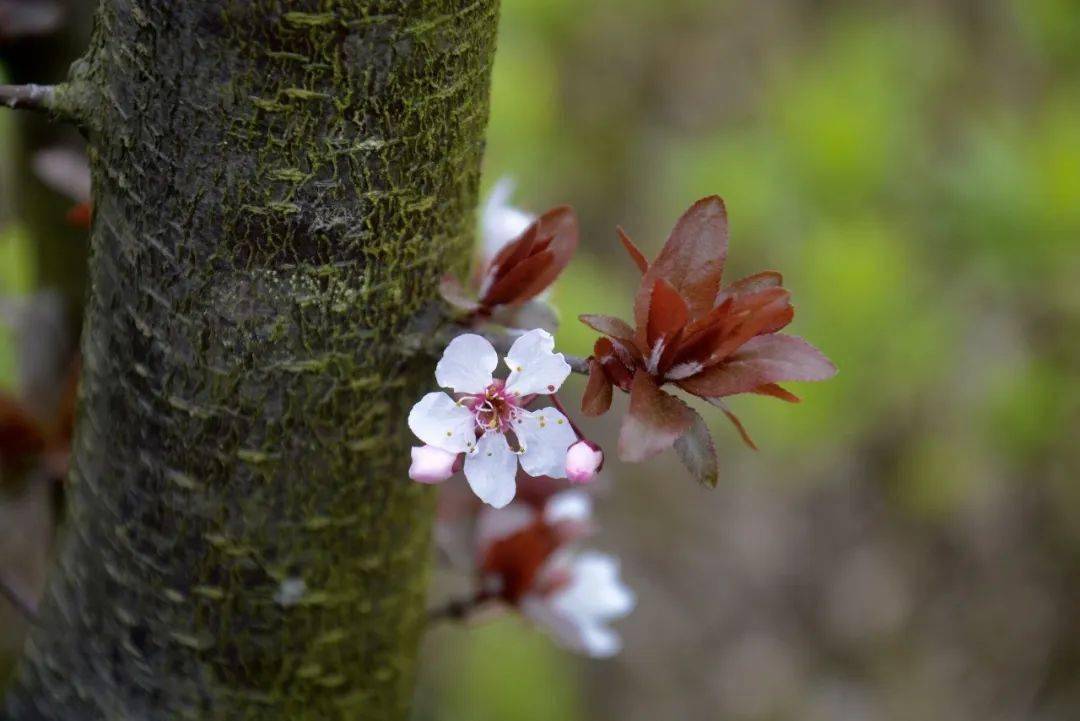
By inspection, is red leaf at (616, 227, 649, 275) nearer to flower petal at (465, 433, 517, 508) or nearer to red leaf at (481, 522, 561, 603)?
flower petal at (465, 433, 517, 508)

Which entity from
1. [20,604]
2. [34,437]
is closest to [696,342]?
[20,604]

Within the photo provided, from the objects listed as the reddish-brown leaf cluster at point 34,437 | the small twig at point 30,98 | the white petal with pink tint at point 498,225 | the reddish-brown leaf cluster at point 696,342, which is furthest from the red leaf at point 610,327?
the reddish-brown leaf cluster at point 34,437

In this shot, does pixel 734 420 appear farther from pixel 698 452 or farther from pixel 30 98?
pixel 30 98

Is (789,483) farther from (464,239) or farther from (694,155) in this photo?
(464,239)

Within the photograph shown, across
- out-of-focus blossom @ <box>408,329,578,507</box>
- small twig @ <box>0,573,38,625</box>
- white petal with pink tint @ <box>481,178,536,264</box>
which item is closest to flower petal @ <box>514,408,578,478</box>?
out-of-focus blossom @ <box>408,329,578,507</box>

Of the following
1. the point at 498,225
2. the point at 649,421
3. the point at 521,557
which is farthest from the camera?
the point at 521,557

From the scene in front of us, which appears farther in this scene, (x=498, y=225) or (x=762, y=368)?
(x=498, y=225)
